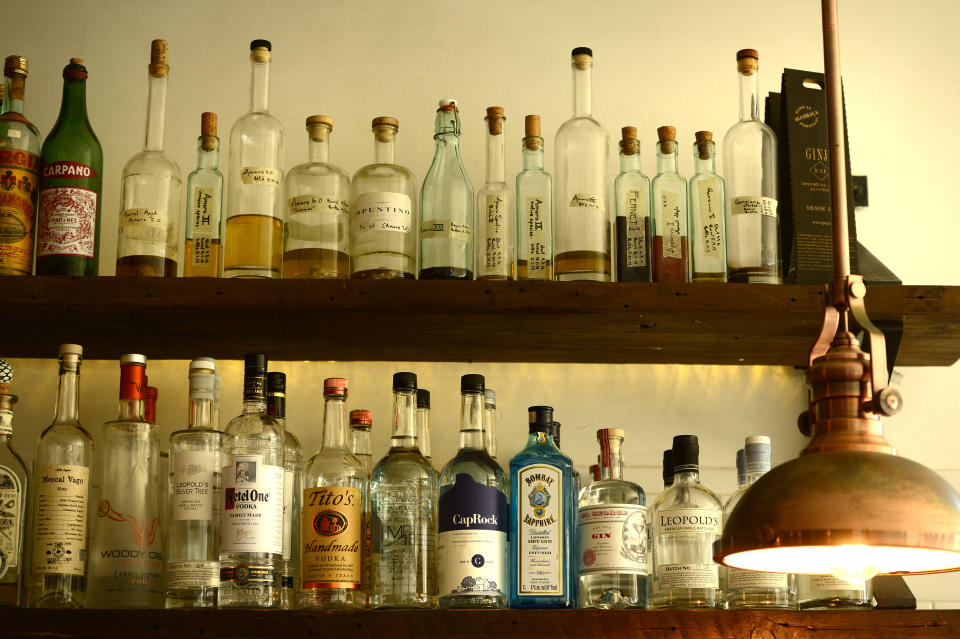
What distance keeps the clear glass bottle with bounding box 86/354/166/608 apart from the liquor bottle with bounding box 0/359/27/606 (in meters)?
0.08

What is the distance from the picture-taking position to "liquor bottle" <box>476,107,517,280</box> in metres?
1.61

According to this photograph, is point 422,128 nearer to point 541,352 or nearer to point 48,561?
point 541,352

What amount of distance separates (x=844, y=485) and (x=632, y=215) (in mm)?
764

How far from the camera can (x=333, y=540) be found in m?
1.49

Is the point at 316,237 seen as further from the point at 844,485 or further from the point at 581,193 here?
the point at 844,485

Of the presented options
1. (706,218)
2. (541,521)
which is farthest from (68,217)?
(706,218)

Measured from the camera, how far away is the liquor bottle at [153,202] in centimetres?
158

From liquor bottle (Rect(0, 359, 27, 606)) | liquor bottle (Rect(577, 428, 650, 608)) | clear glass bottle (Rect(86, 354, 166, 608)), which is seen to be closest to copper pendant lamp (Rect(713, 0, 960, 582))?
liquor bottle (Rect(577, 428, 650, 608))

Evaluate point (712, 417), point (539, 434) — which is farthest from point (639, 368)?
point (539, 434)

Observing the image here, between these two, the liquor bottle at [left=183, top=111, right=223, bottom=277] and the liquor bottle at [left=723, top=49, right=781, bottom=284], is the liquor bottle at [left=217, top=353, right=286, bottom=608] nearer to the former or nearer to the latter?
the liquor bottle at [left=183, top=111, right=223, bottom=277]

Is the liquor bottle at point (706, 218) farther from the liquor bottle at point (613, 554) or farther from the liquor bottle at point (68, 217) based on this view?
the liquor bottle at point (68, 217)

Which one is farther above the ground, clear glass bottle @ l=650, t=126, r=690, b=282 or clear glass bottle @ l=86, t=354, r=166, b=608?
clear glass bottle @ l=650, t=126, r=690, b=282

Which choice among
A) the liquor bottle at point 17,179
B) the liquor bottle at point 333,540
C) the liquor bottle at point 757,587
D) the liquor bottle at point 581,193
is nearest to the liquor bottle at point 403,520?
the liquor bottle at point 333,540

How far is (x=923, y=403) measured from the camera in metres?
1.80
